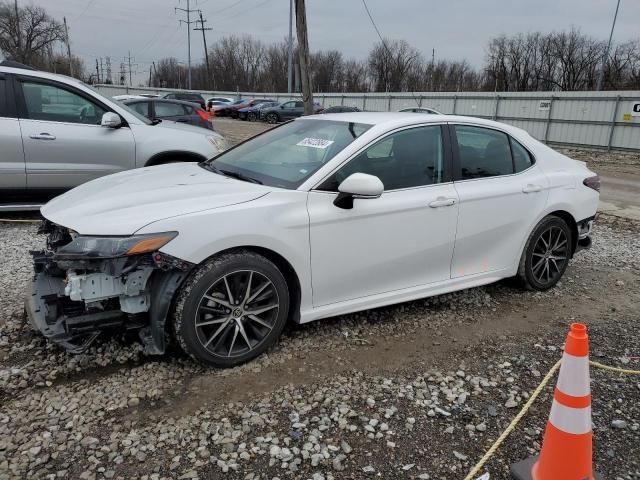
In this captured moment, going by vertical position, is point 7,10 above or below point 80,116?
above

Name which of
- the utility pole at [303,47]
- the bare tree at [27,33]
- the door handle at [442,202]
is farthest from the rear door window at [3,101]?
the bare tree at [27,33]

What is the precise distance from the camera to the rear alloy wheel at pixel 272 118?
1326 inches

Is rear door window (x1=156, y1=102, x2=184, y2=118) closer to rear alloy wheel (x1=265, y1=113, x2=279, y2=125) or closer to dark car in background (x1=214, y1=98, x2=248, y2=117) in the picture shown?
rear alloy wheel (x1=265, y1=113, x2=279, y2=125)

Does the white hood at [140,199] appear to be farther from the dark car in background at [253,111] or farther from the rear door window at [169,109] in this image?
the dark car in background at [253,111]

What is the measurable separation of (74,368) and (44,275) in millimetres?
642

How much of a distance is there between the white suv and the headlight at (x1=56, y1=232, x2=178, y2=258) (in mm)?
3876

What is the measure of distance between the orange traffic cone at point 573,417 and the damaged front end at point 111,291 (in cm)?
201

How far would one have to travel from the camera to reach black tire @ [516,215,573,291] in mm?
4562

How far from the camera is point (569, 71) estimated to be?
59.1 metres

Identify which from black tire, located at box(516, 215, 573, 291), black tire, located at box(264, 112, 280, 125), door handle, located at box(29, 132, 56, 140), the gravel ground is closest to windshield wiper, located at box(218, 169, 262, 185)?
the gravel ground

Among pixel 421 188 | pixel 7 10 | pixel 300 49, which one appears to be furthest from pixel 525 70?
pixel 421 188

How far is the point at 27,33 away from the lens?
210 feet

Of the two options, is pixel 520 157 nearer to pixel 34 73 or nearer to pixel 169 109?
pixel 34 73

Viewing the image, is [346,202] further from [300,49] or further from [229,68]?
[229,68]
